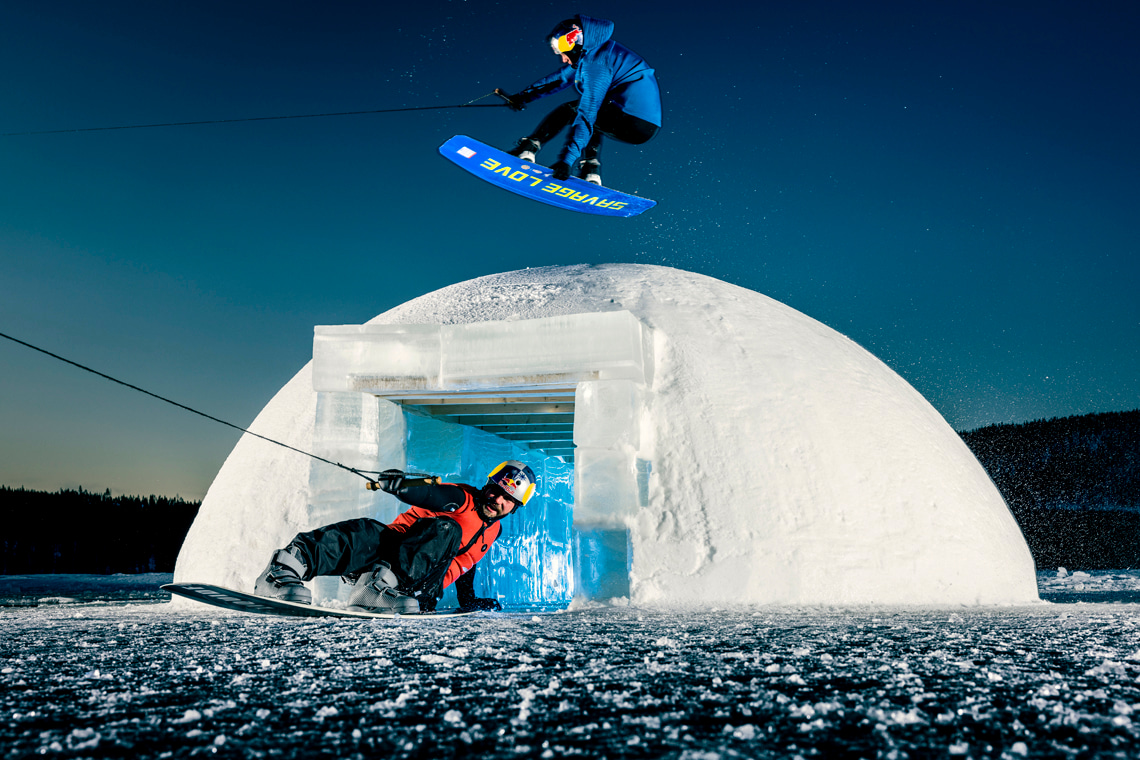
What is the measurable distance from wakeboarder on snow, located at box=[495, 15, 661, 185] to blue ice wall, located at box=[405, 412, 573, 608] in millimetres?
2677

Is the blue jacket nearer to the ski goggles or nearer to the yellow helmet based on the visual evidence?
the ski goggles

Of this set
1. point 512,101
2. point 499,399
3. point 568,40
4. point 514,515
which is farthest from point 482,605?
point 568,40

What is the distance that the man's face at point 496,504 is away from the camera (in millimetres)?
5363

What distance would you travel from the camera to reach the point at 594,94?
6047mm

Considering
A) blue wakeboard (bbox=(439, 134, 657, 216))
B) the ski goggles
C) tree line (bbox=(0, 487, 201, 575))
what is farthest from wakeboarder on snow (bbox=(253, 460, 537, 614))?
tree line (bbox=(0, 487, 201, 575))

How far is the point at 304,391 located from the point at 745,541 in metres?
4.41

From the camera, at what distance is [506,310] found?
A: 6.64 metres

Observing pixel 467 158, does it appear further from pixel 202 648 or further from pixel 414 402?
pixel 202 648

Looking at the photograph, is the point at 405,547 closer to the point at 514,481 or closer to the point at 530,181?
the point at 514,481

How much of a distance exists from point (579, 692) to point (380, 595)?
9.97ft

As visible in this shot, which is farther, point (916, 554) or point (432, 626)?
point (916, 554)

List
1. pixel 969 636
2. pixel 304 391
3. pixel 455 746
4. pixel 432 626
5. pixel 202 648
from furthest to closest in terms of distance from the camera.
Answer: pixel 304 391 < pixel 432 626 < pixel 969 636 < pixel 202 648 < pixel 455 746

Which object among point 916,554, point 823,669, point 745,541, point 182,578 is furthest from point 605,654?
point 182,578

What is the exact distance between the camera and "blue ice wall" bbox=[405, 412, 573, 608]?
6828 millimetres
